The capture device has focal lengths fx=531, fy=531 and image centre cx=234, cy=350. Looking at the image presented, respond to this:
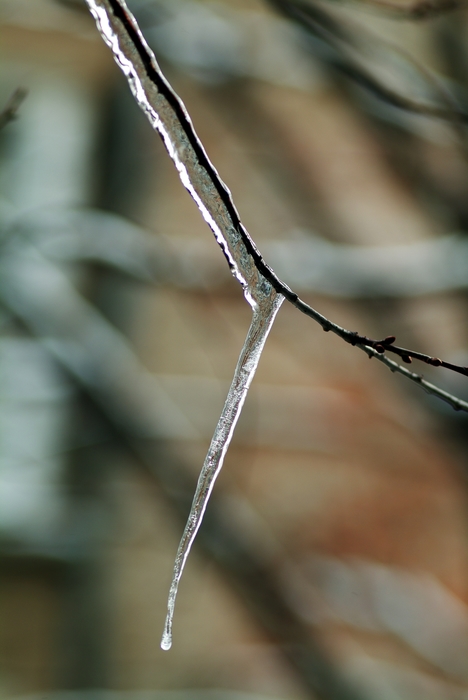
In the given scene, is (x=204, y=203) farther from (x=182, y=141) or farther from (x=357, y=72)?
(x=357, y=72)

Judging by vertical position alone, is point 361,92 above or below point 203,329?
above

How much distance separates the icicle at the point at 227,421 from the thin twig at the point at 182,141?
2 centimetres

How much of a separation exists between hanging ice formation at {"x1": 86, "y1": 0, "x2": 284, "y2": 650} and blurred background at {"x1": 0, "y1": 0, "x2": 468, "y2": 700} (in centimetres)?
79

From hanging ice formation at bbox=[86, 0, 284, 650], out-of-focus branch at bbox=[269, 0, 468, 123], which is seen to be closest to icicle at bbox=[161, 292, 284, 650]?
hanging ice formation at bbox=[86, 0, 284, 650]

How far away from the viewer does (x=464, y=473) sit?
113cm

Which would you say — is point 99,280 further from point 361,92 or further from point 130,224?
point 361,92

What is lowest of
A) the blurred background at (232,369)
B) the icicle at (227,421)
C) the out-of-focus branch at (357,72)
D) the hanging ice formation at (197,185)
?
the icicle at (227,421)

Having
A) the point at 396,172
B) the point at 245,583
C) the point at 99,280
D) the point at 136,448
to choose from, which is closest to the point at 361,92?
the point at 396,172

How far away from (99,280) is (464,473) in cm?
89

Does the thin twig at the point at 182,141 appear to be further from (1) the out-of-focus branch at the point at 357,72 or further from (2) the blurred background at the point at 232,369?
(1) the out-of-focus branch at the point at 357,72

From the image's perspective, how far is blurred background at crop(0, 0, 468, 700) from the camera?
3.52ft

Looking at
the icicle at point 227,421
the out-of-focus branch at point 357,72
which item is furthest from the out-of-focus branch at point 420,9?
the icicle at point 227,421

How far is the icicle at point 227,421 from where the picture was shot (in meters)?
0.26

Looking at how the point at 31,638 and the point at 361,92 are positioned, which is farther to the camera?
the point at 361,92
